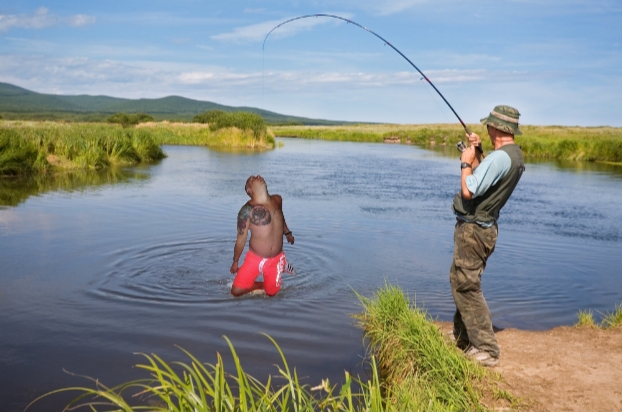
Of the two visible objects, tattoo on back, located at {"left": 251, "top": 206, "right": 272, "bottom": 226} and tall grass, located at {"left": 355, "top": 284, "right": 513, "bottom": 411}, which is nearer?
tall grass, located at {"left": 355, "top": 284, "right": 513, "bottom": 411}

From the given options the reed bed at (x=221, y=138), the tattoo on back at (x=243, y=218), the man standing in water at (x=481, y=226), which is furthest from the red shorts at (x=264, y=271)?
the reed bed at (x=221, y=138)

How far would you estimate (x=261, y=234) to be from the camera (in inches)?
249

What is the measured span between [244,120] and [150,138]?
39.0ft

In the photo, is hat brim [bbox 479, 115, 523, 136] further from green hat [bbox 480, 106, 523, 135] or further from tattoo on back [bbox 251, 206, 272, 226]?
tattoo on back [bbox 251, 206, 272, 226]

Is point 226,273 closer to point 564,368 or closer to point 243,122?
point 564,368

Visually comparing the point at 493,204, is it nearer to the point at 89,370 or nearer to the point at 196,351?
the point at 196,351

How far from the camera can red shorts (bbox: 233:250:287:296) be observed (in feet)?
21.0

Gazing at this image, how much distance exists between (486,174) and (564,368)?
142 centimetres

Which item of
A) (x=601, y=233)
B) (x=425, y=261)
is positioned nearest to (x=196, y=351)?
(x=425, y=261)

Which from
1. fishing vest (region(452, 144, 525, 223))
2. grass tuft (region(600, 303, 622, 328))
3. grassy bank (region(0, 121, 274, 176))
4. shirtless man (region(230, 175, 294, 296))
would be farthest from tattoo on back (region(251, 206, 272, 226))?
grassy bank (region(0, 121, 274, 176))

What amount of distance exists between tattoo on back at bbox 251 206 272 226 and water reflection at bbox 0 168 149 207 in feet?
26.6

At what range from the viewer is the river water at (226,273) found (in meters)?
5.17

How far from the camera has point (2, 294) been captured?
21.8ft

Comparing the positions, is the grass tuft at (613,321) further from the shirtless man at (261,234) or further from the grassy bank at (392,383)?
the shirtless man at (261,234)
